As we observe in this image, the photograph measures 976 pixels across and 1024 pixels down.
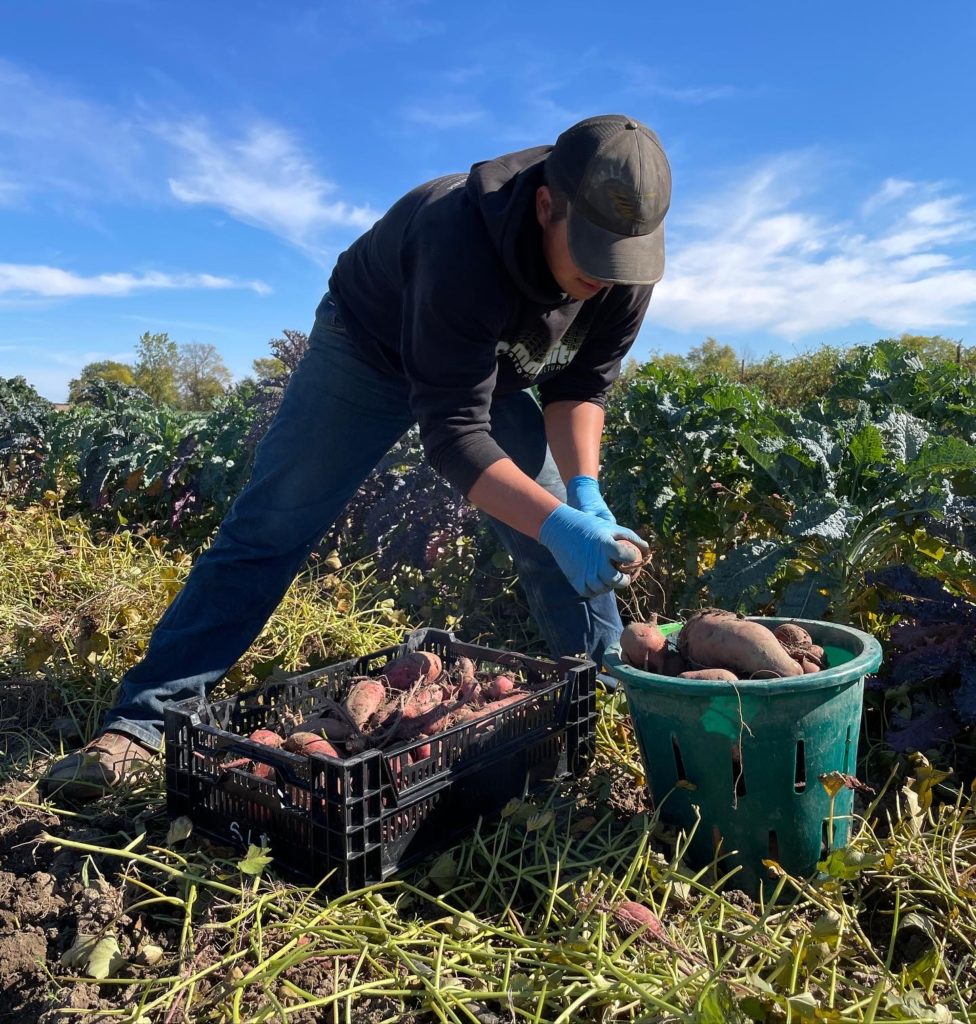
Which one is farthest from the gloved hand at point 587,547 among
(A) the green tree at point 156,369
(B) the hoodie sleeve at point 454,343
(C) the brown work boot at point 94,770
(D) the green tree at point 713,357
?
(A) the green tree at point 156,369

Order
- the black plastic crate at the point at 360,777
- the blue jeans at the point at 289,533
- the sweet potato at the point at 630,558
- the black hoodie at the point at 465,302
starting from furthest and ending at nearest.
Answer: the blue jeans at the point at 289,533 < the black hoodie at the point at 465,302 < the sweet potato at the point at 630,558 < the black plastic crate at the point at 360,777

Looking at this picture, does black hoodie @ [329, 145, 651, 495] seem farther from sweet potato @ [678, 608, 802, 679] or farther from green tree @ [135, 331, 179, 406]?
green tree @ [135, 331, 179, 406]

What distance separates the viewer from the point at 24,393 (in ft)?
28.3

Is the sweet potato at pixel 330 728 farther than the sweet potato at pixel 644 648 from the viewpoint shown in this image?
Yes

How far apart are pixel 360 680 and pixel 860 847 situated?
49.7 inches

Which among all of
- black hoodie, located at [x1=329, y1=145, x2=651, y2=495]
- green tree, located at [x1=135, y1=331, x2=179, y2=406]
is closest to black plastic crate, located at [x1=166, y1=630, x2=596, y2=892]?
black hoodie, located at [x1=329, y1=145, x2=651, y2=495]

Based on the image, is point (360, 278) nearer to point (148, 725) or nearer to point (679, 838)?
point (148, 725)

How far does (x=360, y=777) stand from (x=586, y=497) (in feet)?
3.52

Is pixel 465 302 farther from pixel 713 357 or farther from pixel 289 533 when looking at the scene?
pixel 713 357

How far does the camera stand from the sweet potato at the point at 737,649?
1.84 meters

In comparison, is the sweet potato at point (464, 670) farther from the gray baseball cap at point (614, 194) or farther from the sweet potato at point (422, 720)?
the gray baseball cap at point (614, 194)

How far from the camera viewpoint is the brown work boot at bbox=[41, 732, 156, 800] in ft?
7.81

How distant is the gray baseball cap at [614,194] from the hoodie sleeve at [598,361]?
643 millimetres

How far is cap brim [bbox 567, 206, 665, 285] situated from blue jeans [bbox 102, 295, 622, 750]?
860mm
